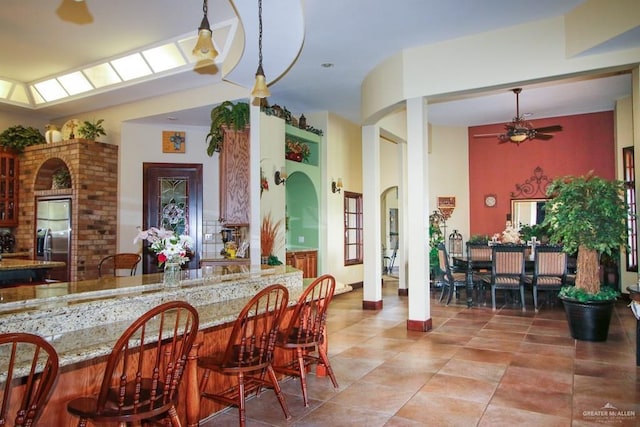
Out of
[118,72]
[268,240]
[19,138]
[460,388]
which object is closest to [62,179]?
[19,138]

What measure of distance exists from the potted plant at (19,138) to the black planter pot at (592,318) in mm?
8304

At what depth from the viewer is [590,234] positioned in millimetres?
4828

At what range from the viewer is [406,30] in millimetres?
4938

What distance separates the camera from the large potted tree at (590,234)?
4.71m

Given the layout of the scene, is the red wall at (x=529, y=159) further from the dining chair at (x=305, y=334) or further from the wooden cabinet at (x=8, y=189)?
the wooden cabinet at (x=8, y=189)

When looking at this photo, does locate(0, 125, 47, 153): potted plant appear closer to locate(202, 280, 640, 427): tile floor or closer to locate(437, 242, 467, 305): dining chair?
locate(202, 280, 640, 427): tile floor

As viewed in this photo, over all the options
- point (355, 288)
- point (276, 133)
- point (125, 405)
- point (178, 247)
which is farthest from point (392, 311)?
point (125, 405)

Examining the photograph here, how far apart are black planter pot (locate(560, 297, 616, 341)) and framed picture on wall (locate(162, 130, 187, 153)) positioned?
5.85 m

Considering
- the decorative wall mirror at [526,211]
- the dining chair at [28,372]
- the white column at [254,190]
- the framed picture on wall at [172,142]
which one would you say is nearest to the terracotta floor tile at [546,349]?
the white column at [254,190]

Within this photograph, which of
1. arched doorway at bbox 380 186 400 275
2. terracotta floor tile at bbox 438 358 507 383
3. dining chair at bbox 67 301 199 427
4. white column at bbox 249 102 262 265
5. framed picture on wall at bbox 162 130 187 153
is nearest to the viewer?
dining chair at bbox 67 301 199 427

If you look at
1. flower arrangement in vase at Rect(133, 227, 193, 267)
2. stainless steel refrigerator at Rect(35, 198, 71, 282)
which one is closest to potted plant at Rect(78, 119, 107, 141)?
stainless steel refrigerator at Rect(35, 198, 71, 282)

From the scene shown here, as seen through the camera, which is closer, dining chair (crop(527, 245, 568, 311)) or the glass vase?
the glass vase

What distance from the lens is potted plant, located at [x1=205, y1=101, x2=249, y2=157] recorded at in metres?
5.62

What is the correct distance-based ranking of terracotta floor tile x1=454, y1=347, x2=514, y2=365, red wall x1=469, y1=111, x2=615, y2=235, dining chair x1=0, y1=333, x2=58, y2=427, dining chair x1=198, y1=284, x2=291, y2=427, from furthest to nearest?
1. red wall x1=469, y1=111, x2=615, y2=235
2. terracotta floor tile x1=454, y1=347, x2=514, y2=365
3. dining chair x1=198, y1=284, x2=291, y2=427
4. dining chair x1=0, y1=333, x2=58, y2=427
